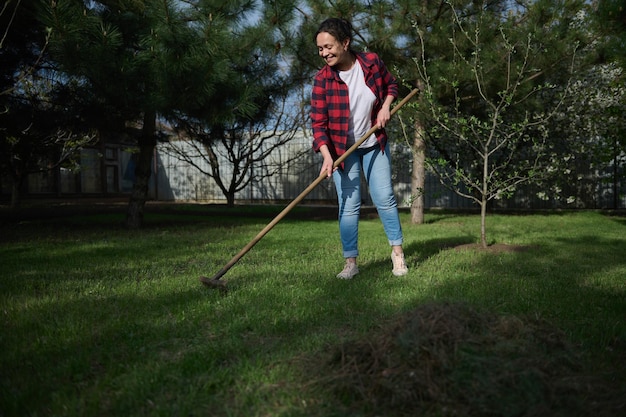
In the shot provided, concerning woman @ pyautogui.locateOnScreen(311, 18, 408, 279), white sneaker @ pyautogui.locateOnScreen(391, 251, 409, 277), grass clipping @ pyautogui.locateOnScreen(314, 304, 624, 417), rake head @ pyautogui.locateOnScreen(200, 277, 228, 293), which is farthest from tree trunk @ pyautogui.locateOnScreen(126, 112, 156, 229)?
grass clipping @ pyautogui.locateOnScreen(314, 304, 624, 417)

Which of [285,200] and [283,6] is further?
[285,200]

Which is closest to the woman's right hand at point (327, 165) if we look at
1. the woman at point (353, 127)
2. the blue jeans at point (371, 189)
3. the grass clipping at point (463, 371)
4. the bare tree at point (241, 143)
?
the woman at point (353, 127)

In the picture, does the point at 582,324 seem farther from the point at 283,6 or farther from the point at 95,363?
the point at 283,6

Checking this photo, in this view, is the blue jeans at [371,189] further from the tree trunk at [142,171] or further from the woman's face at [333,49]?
the tree trunk at [142,171]

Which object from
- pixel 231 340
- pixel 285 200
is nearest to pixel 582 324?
pixel 231 340

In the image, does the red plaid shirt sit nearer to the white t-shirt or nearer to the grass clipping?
the white t-shirt

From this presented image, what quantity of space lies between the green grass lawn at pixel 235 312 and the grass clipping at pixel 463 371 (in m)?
0.07

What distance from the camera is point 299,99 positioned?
32.4 feet

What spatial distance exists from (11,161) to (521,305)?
848 centimetres

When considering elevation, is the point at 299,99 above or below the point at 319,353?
above

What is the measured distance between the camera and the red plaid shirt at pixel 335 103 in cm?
324

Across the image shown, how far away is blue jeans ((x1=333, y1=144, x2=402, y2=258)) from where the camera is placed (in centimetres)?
335

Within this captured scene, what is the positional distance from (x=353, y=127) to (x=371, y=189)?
44cm

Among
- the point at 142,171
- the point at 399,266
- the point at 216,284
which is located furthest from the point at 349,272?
the point at 142,171
